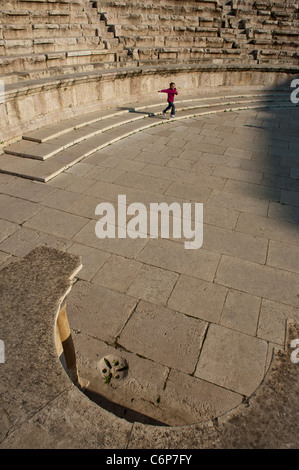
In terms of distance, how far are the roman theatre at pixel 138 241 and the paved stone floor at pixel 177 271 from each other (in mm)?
23

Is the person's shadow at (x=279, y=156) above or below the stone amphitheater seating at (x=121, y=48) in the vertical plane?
below

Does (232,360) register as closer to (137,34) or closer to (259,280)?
(259,280)

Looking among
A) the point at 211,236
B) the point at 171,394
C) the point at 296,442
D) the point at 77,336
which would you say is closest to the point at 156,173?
the point at 211,236

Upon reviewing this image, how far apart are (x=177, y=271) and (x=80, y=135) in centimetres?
576

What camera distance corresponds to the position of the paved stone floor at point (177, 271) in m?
3.57

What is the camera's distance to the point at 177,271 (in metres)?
4.98

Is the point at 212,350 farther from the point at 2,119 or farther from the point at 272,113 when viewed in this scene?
the point at 272,113

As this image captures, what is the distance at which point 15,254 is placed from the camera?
5.12 m

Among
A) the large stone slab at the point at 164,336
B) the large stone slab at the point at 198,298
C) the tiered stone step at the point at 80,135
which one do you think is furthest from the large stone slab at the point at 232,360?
the tiered stone step at the point at 80,135

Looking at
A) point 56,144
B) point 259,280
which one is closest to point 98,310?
point 259,280

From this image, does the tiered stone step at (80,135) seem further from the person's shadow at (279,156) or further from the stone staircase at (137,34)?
the stone staircase at (137,34)

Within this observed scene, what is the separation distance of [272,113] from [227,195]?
7564mm

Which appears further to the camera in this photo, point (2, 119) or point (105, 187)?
point (2, 119)

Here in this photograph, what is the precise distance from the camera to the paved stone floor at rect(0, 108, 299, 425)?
3.57m
